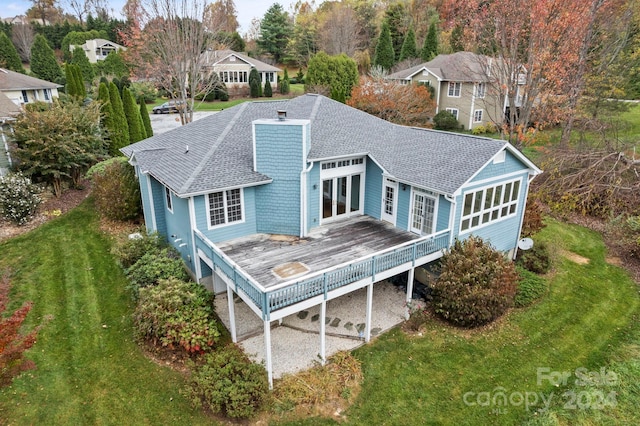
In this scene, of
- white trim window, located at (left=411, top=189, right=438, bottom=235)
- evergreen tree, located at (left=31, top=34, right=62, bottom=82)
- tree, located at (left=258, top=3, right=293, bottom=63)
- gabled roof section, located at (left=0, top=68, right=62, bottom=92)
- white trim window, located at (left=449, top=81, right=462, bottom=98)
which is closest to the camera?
white trim window, located at (left=411, top=189, right=438, bottom=235)

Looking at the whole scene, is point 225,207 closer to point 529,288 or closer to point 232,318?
point 232,318

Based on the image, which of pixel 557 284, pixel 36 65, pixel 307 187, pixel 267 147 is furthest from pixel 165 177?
pixel 36 65

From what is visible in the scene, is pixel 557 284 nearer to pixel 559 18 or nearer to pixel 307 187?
pixel 307 187

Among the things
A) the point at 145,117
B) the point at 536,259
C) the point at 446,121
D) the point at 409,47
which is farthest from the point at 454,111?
the point at 145,117

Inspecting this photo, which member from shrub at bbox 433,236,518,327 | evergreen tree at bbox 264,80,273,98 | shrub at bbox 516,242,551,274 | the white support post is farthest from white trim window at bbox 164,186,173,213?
evergreen tree at bbox 264,80,273,98

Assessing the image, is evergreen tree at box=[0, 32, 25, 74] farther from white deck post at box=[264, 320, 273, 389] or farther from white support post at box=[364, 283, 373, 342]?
white support post at box=[364, 283, 373, 342]
